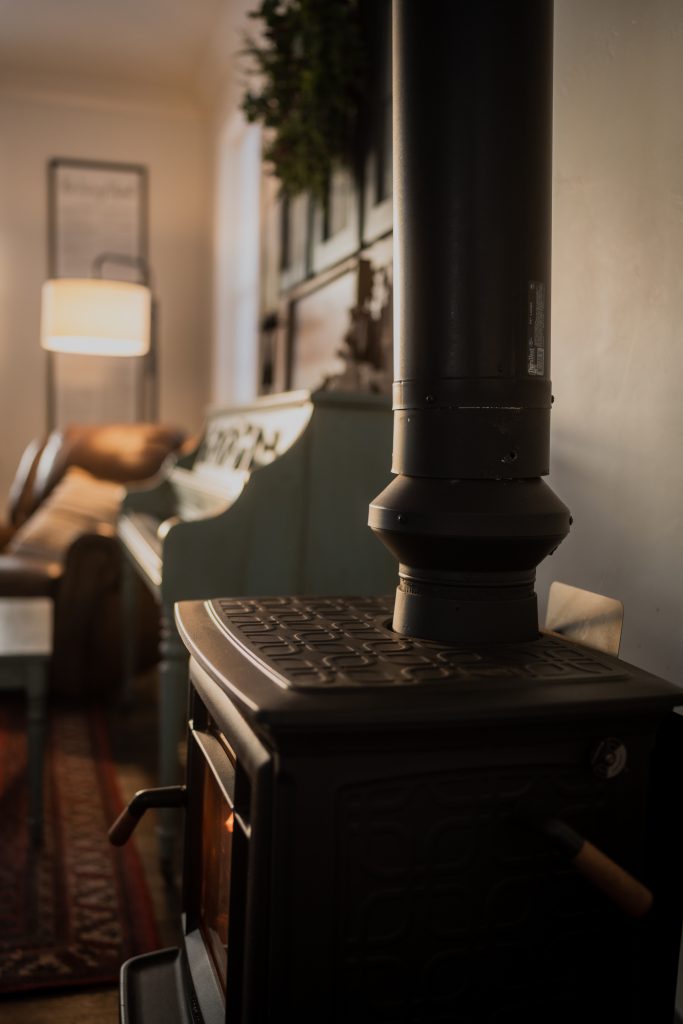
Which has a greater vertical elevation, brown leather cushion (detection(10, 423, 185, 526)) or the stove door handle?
brown leather cushion (detection(10, 423, 185, 526))

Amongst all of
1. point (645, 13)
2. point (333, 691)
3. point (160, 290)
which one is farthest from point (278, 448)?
point (160, 290)

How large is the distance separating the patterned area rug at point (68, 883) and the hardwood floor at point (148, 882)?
26 mm

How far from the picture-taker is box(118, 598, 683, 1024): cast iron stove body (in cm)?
95


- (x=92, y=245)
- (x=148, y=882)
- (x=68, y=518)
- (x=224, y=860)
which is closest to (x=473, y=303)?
(x=224, y=860)

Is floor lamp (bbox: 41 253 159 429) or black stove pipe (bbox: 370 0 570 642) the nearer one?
black stove pipe (bbox: 370 0 570 642)

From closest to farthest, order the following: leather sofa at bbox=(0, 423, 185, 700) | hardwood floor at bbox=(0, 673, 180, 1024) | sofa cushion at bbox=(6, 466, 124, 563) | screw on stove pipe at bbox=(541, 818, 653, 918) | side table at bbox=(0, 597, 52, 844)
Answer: screw on stove pipe at bbox=(541, 818, 653, 918), hardwood floor at bbox=(0, 673, 180, 1024), side table at bbox=(0, 597, 52, 844), leather sofa at bbox=(0, 423, 185, 700), sofa cushion at bbox=(6, 466, 124, 563)

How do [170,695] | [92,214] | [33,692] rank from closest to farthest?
[170,695]
[33,692]
[92,214]

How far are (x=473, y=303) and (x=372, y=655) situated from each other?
43cm

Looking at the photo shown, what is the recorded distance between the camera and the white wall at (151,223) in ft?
20.1

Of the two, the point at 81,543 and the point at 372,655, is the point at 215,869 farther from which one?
the point at 81,543

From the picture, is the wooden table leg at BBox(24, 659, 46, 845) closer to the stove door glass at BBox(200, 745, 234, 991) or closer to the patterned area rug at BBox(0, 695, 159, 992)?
the patterned area rug at BBox(0, 695, 159, 992)

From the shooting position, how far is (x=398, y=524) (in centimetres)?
117

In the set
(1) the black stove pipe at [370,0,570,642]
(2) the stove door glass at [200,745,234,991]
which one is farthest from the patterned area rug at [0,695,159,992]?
(1) the black stove pipe at [370,0,570,642]

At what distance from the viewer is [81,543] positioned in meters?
3.54
